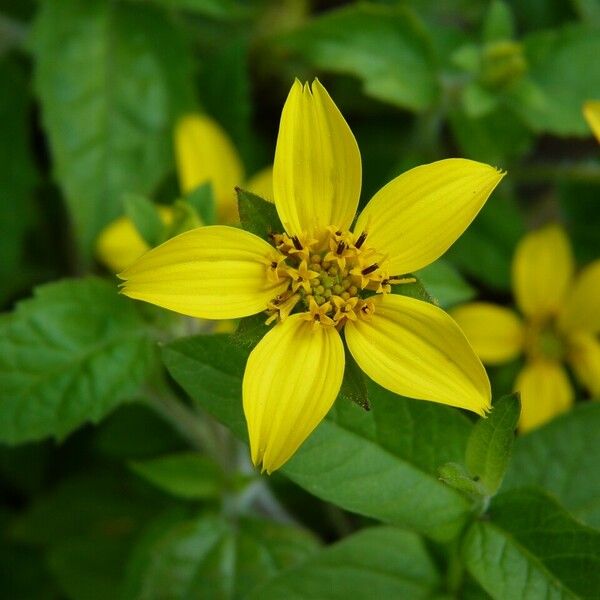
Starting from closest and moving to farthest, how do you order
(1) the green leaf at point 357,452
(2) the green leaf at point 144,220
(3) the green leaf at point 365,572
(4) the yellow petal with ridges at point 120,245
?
(1) the green leaf at point 357,452
(3) the green leaf at point 365,572
(2) the green leaf at point 144,220
(4) the yellow petal with ridges at point 120,245

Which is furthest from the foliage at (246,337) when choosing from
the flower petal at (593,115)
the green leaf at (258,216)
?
the flower petal at (593,115)

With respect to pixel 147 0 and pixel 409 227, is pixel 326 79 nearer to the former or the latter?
pixel 147 0

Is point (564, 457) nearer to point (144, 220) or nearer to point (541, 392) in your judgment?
point (541, 392)

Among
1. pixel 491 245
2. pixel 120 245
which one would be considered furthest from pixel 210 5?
pixel 491 245

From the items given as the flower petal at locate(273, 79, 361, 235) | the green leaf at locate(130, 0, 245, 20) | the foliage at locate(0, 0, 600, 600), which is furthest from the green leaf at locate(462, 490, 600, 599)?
the green leaf at locate(130, 0, 245, 20)

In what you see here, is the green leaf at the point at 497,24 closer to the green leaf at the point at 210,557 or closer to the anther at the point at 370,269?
the anther at the point at 370,269

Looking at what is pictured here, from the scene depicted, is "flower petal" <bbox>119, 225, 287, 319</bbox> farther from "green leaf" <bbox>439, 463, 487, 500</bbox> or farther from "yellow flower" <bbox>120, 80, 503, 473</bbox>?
"green leaf" <bbox>439, 463, 487, 500</bbox>
